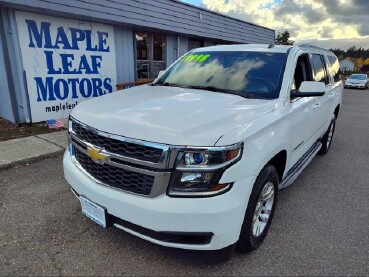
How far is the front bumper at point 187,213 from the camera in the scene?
6.72 feet

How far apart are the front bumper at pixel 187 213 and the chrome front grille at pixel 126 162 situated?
0.08m

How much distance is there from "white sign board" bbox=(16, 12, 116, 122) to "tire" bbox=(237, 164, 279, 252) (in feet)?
20.4

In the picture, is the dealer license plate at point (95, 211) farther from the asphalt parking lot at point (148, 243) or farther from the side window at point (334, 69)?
the side window at point (334, 69)

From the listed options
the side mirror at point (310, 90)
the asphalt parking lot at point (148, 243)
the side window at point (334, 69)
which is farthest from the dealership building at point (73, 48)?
the side mirror at point (310, 90)

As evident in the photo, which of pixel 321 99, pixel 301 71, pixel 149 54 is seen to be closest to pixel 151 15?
pixel 149 54

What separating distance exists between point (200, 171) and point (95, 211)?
997mm

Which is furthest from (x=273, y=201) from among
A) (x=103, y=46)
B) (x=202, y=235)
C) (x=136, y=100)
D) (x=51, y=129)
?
(x=103, y=46)

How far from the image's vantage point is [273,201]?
2.98m

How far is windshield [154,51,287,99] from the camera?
321 cm

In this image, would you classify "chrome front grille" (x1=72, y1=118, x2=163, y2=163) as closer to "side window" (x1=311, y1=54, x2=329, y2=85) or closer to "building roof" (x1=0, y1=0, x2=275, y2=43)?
"side window" (x1=311, y1=54, x2=329, y2=85)

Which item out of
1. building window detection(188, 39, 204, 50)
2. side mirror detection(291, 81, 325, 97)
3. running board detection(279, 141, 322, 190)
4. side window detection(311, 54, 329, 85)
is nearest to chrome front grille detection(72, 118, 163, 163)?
running board detection(279, 141, 322, 190)

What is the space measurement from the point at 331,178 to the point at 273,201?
2135 mm

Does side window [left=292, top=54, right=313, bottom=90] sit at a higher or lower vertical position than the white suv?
higher

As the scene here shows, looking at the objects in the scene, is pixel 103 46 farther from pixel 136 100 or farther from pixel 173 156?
pixel 173 156
